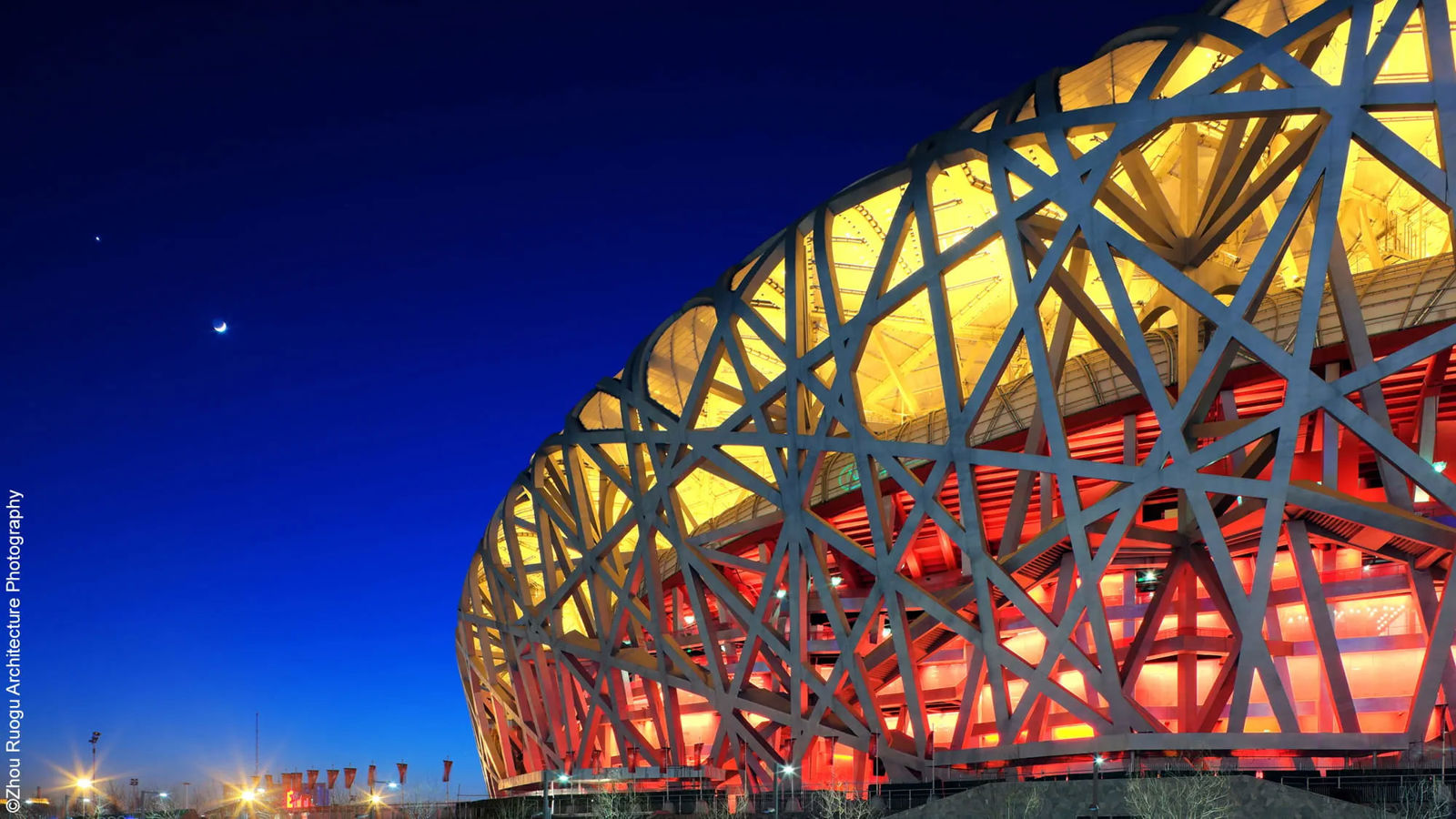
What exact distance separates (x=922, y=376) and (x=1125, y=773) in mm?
25511

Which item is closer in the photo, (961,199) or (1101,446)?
(1101,446)

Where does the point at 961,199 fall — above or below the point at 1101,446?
above

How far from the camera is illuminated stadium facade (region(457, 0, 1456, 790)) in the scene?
84.4 feet

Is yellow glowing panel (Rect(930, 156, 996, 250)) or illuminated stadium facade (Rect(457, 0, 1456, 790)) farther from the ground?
yellow glowing panel (Rect(930, 156, 996, 250))

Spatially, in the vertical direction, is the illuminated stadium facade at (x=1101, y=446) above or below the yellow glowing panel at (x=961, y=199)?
below

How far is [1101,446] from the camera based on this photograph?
3541 centimetres

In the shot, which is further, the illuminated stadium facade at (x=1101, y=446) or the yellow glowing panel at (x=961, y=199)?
the yellow glowing panel at (x=961, y=199)

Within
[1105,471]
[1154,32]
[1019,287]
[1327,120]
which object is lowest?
[1105,471]

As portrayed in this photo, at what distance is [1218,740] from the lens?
1004 inches

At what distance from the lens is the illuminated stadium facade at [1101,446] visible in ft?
84.4

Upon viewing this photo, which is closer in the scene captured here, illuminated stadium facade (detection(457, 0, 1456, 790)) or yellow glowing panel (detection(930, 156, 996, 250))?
illuminated stadium facade (detection(457, 0, 1456, 790))

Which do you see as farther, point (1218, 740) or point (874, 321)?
point (874, 321)

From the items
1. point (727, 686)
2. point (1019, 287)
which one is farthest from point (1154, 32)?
point (727, 686)

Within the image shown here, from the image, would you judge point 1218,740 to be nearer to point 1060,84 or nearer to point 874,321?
point 874,321
